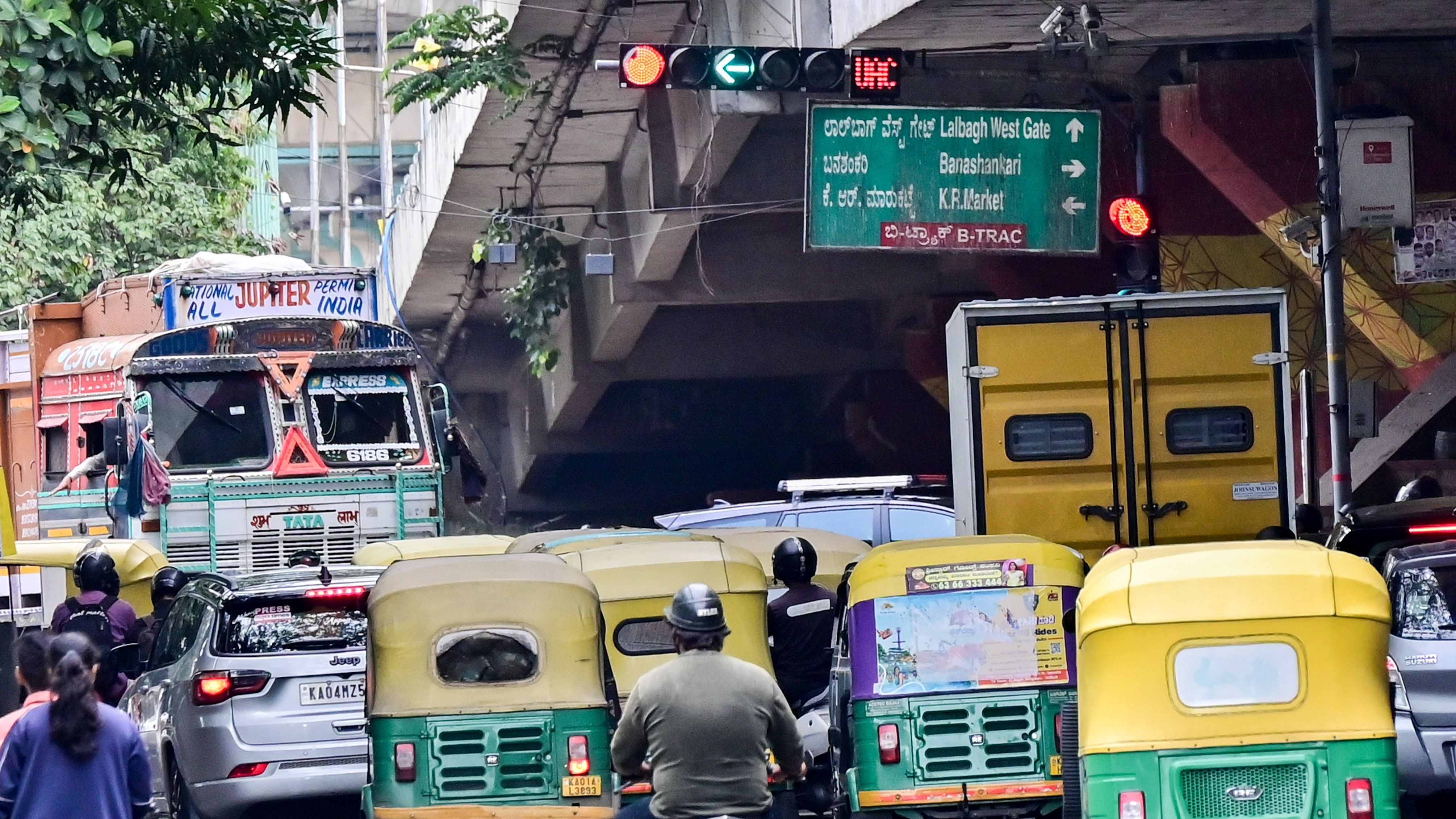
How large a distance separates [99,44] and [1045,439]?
21.4 ft

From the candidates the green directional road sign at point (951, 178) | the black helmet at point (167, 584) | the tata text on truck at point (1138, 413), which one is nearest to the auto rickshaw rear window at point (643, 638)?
the tata text on truck at point (1138, 413)

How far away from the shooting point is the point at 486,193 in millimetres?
25172

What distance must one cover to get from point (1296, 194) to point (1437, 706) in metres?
10.1

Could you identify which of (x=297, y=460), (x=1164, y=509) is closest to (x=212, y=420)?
(x=297, y=460)

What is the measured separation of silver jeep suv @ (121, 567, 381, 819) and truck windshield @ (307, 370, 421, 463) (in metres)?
7.26

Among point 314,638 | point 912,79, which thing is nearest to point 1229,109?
point 912,79

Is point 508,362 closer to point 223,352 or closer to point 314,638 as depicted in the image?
point 223,352

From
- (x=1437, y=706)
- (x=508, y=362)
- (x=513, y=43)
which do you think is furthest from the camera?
(x=508, y=362)

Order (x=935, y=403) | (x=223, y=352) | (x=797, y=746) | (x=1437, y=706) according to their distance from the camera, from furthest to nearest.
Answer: (x=935, y=403) < (x=223, y=352) < (x=1437, y=706) < (x=797, y=746)

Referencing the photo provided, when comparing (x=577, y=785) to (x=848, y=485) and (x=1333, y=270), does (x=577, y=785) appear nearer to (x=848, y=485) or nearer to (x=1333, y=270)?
(x=1333, y=270)

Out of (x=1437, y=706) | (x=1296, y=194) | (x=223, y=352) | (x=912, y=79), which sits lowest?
(x=1437, y=706)

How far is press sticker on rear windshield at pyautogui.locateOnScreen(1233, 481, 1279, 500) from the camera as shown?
43.8ft

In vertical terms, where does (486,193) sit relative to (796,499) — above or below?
above

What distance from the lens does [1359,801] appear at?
798cm
